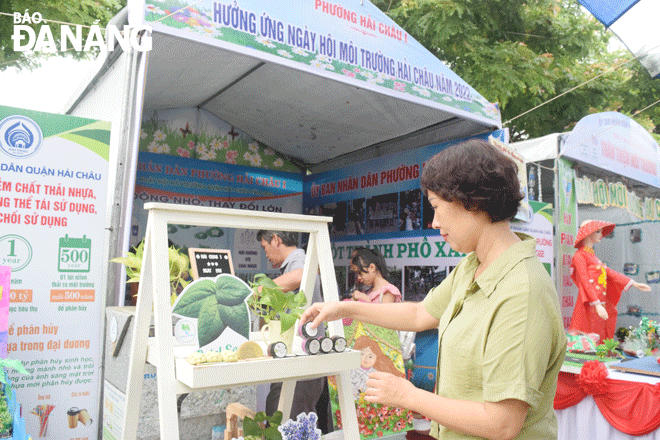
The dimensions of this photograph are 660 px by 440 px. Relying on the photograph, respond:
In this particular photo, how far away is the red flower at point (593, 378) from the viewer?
273cm

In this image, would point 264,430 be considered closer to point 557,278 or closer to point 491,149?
point 491,149

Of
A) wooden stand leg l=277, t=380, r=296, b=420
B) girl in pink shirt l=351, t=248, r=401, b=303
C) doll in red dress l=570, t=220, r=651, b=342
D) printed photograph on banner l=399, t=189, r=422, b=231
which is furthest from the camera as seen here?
printed photograph on banner l=399, t=189, r=422, b=231

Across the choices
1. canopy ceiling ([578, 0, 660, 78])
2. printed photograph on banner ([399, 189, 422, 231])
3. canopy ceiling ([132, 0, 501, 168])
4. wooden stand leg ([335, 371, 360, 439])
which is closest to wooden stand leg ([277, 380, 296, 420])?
wooden stand leg ([335, 371, 360, 439])

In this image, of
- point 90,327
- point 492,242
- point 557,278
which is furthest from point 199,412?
point 557,278

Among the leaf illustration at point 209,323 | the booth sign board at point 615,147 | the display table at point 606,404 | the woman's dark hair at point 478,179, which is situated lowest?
the display table at point 606,404

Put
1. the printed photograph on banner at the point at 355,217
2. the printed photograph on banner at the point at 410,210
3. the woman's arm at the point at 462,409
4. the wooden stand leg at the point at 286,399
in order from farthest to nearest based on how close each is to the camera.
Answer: the printed photograph on banner at the point at 355,217
the printed photograph on banner at the point at 410,210
the wooden stand leg at the point at 286,399
the woman's arm at the point at 462,409

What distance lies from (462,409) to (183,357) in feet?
2.74

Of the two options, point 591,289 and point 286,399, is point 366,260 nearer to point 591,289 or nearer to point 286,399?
point 591,289

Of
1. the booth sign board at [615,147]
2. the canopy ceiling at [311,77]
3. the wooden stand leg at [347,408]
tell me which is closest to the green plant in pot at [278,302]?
the wooden stand leg at [347,408]

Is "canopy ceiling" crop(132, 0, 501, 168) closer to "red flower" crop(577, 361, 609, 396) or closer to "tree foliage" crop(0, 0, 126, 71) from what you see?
"tree foliage" crop(0, 0, 126, 71)

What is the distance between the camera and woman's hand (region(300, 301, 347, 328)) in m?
1.62

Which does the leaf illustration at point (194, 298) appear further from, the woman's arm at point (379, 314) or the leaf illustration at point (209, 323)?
the woman's arm at point (379, 314)

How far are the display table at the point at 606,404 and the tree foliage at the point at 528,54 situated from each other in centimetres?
507

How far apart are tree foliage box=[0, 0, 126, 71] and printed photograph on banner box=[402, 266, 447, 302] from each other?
452 cm
